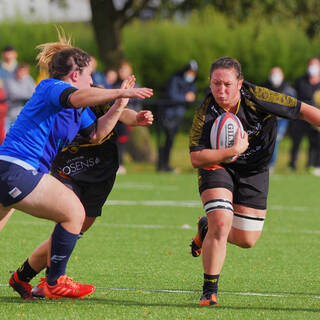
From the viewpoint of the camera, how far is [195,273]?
725cm

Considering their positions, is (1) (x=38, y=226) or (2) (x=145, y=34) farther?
(2) (x=145, y=34)

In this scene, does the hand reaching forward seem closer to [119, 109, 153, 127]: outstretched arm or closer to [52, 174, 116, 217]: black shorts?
[119, 109, 153, 127]: outstretched arm

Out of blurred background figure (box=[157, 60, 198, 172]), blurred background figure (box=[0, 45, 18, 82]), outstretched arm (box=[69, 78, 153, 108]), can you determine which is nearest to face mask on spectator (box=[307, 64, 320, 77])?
blurred background figure (box=[157, 60, 198, 172])

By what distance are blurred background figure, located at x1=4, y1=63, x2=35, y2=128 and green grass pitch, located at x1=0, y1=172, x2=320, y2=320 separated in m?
4.81

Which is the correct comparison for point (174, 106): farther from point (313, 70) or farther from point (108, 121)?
point (108, 121)

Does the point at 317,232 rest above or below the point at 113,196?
above

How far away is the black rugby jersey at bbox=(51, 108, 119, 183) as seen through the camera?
21.5 ft

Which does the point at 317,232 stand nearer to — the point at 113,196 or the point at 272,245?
the point at 272,245

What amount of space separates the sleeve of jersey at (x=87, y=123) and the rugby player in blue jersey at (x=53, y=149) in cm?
14

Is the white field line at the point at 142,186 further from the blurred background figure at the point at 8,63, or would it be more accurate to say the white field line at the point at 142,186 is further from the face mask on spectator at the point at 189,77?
the blurred background figure at the point at 8,63

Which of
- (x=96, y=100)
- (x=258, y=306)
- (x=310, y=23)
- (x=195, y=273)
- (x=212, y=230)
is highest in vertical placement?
(x=96, y=100)

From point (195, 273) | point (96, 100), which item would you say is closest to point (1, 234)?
point (195, 273)

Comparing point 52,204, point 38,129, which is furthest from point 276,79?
point 52,204

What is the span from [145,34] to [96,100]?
2238 centimetres
